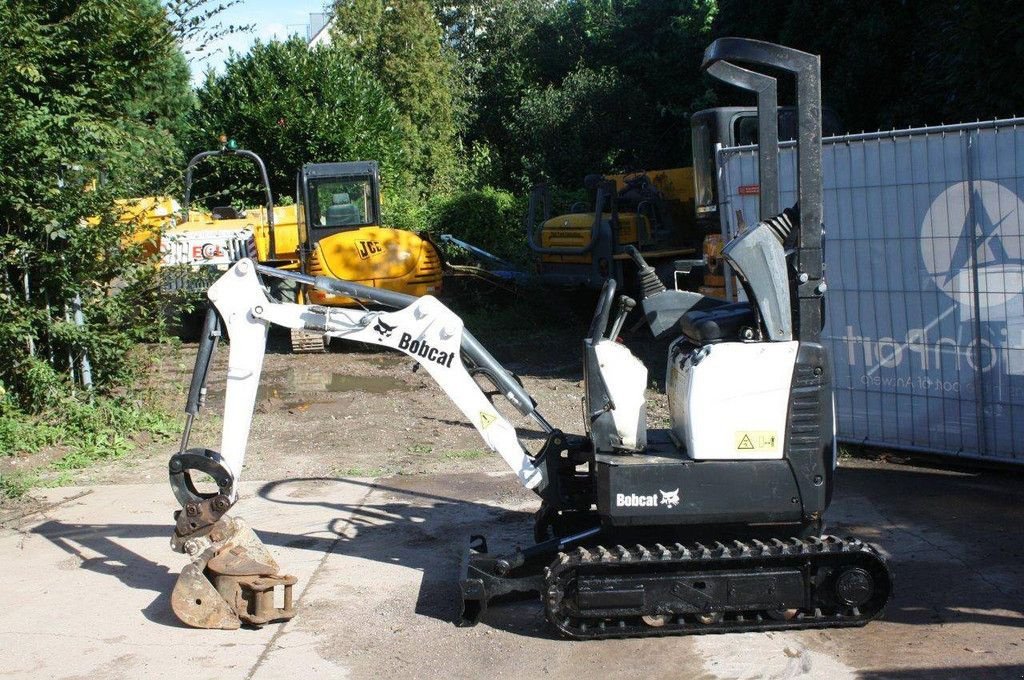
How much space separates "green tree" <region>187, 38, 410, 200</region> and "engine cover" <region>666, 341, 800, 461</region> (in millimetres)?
20569

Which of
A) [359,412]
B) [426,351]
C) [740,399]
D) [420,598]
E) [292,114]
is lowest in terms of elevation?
[420,598]

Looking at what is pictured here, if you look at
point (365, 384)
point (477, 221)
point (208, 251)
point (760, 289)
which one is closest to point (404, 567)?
point (760, 289)

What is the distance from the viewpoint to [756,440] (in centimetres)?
518

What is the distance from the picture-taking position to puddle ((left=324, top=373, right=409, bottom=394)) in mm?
12258

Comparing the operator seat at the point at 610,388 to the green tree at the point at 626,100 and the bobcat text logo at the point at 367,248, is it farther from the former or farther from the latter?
the green tree at the point at 626,100

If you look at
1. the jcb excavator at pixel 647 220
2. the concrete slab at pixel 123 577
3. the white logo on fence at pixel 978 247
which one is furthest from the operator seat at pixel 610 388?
the jcb excavator at pixel 647 220

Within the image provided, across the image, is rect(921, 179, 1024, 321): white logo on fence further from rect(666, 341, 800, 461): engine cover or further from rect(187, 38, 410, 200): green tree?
rect(187, 38, 410, 200): green tree

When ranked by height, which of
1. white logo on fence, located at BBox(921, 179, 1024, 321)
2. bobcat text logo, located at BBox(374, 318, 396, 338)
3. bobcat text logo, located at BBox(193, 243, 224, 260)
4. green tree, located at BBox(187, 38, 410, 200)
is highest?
green tree, located at BBox(187, 38, 410, 200)

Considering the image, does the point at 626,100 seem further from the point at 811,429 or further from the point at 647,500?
the point at 647,500

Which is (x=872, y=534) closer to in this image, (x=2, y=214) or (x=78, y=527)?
(x=78, y=527)

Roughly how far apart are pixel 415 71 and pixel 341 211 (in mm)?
15251

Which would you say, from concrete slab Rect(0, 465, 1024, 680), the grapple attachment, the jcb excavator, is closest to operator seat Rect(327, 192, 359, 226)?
the jcb excavator

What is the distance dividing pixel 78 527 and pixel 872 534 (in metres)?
5.33

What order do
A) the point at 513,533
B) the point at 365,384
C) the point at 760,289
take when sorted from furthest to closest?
the point at 365,384, the point at 513,533, the point at 760,289
